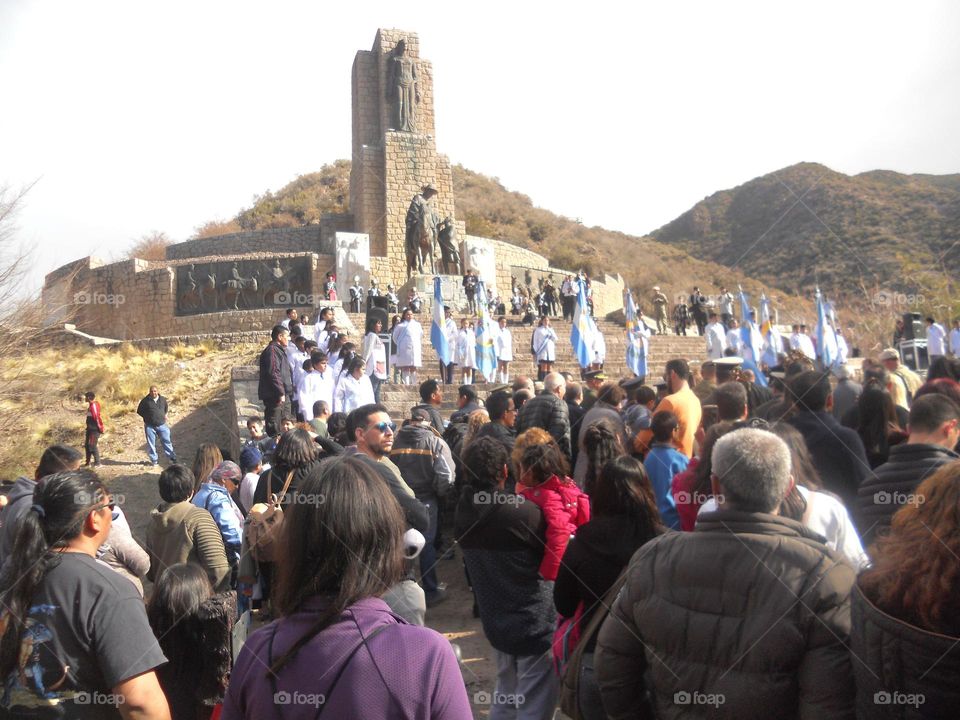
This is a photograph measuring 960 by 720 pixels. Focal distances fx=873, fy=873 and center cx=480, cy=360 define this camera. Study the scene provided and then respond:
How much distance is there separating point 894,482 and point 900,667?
1.60 m

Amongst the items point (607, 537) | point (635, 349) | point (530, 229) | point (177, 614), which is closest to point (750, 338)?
point (635, 349)

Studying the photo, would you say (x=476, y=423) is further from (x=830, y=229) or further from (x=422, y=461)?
(x=830, y=229)

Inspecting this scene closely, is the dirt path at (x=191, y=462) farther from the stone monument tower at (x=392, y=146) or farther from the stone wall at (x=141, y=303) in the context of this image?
the stone monument tower at (x=392, y=146)

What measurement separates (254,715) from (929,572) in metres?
1.58

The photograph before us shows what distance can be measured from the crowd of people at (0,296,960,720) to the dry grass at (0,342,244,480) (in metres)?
10.7

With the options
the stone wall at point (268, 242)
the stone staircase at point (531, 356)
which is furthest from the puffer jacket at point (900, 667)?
the stone wall at point (268, 242)

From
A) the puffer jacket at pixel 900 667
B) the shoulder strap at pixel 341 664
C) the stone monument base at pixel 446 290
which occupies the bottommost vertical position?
the puffer jacket at pixel 900 667

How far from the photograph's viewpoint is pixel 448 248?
26047mm

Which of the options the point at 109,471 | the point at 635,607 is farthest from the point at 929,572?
the point at 109,471

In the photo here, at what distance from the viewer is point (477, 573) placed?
14.5ft

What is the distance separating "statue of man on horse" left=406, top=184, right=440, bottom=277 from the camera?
26688 millimetres

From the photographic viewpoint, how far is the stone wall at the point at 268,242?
3197 cm

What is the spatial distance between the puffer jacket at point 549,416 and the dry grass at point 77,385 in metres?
10.1

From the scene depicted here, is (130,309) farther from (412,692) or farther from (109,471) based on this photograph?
(412,692)
